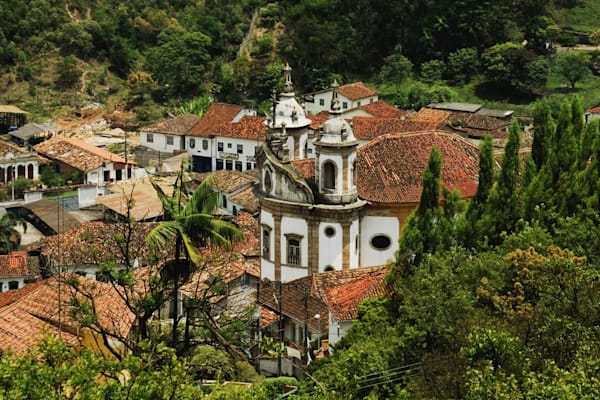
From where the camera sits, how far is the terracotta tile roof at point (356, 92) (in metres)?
69.5

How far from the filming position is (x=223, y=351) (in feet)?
83.7

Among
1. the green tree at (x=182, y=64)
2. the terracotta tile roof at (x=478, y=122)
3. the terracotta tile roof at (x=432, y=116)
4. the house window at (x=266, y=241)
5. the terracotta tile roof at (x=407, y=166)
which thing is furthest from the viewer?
the green tree at (x=182, y=64)

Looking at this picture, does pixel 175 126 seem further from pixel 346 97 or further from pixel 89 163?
pixel 346 97

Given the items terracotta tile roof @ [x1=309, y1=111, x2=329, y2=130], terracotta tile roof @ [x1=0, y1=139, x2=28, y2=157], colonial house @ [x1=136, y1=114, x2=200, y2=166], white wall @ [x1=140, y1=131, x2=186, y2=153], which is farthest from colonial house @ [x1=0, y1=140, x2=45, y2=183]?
terracotta tile roof @ [x1=309, y1=111, x2=329, y2=130]

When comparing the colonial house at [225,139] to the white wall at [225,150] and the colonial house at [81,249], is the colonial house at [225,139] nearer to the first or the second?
the white wall at [225,150]

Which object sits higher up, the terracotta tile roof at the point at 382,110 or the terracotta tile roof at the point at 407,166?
the terracotta tile roof at the point at 407,166

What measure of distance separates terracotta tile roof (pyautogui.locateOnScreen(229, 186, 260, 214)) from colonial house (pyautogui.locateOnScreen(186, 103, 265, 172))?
37.5 feet

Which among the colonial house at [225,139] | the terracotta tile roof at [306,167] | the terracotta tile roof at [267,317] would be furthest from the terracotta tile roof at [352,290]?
the colonial house at [225,139]

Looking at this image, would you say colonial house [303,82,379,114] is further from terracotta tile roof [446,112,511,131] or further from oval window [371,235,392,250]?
oval window [371,235,392,250]

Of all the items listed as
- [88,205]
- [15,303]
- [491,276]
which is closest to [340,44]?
[88,205]

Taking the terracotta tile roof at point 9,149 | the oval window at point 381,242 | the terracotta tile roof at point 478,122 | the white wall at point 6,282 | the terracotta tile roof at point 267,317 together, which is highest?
the terracotta tile roof at point 478,122

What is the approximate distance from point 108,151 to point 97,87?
17673mm

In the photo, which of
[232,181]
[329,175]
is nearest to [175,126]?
[232,181]

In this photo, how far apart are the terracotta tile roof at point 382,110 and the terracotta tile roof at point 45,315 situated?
37186 millimetres
